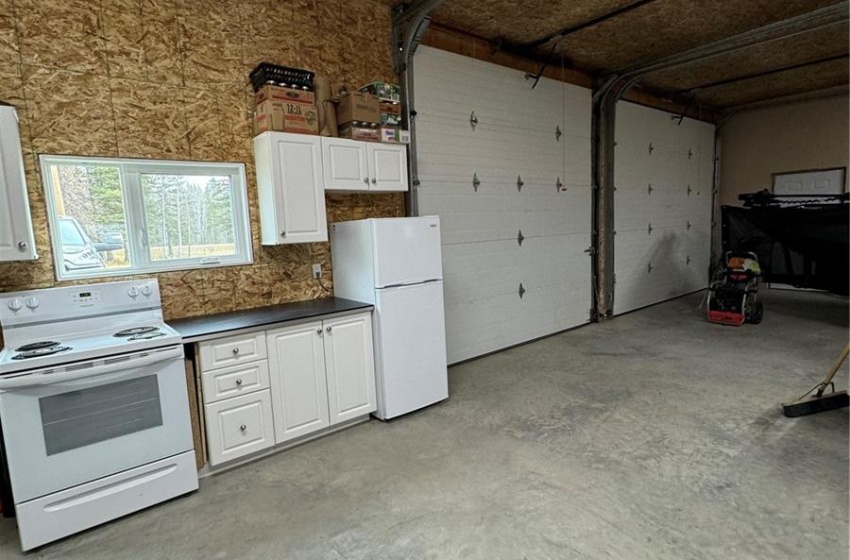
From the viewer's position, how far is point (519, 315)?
5.40 metres

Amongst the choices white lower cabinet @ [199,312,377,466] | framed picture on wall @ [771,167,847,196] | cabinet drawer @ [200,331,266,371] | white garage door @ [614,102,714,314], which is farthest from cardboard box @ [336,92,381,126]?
framed picture on wall @ [771,167,847,196]

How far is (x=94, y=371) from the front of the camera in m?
2.24

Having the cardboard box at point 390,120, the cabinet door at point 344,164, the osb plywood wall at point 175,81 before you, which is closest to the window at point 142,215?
the osb plywood wall at point 175,81

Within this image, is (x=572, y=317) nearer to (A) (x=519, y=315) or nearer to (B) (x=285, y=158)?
(A) (x=519, y=315)

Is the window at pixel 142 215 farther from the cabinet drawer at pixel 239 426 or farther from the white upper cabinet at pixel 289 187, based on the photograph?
the cabinet drawer at pixel 239 426

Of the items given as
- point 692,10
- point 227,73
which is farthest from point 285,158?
point 692,10

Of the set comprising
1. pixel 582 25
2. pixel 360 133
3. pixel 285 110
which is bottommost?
pixel 360 133

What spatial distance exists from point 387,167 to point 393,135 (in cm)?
26

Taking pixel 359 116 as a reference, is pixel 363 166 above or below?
below

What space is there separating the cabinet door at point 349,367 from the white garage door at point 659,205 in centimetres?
462

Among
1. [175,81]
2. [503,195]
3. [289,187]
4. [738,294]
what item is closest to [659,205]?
[738,294]

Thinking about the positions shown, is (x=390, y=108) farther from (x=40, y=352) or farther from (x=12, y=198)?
(x=40, y=352)

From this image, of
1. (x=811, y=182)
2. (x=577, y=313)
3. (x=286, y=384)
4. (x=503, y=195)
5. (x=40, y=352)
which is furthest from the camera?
(x=811, y=182)

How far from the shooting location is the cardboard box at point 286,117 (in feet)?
10.3
